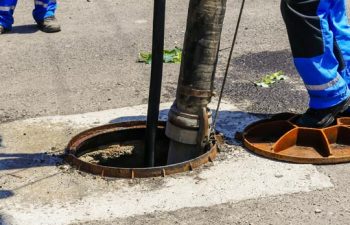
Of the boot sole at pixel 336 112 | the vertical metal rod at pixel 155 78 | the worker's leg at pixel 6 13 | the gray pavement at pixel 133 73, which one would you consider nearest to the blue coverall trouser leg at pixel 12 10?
the worker's leg at pixel 6 13

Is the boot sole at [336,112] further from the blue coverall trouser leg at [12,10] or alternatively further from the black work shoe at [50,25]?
the blue coverall trouser leg at [12,10]

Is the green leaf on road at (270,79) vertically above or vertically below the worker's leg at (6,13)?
above

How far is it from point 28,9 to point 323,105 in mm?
4642

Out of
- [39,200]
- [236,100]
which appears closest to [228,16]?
[236,100]

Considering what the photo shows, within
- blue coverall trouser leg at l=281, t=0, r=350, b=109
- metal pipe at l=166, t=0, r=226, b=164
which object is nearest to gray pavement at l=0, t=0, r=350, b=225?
blue coverall trouser leg at l=281, t=0, r=350, b=109

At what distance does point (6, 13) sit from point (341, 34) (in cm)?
387

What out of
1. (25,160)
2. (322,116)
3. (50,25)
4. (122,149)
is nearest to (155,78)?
(122,149)

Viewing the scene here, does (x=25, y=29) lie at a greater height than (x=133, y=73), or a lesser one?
lesser

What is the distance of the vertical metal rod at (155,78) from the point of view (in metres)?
4.36

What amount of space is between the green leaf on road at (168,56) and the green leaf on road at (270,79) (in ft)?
2.79

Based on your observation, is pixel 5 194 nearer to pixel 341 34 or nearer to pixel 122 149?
pixel 122 149

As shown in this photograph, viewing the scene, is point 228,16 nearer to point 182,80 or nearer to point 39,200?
point 182,80

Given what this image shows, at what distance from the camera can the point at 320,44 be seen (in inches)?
179

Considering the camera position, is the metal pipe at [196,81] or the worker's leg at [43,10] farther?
the worker's leg at [43,10]
